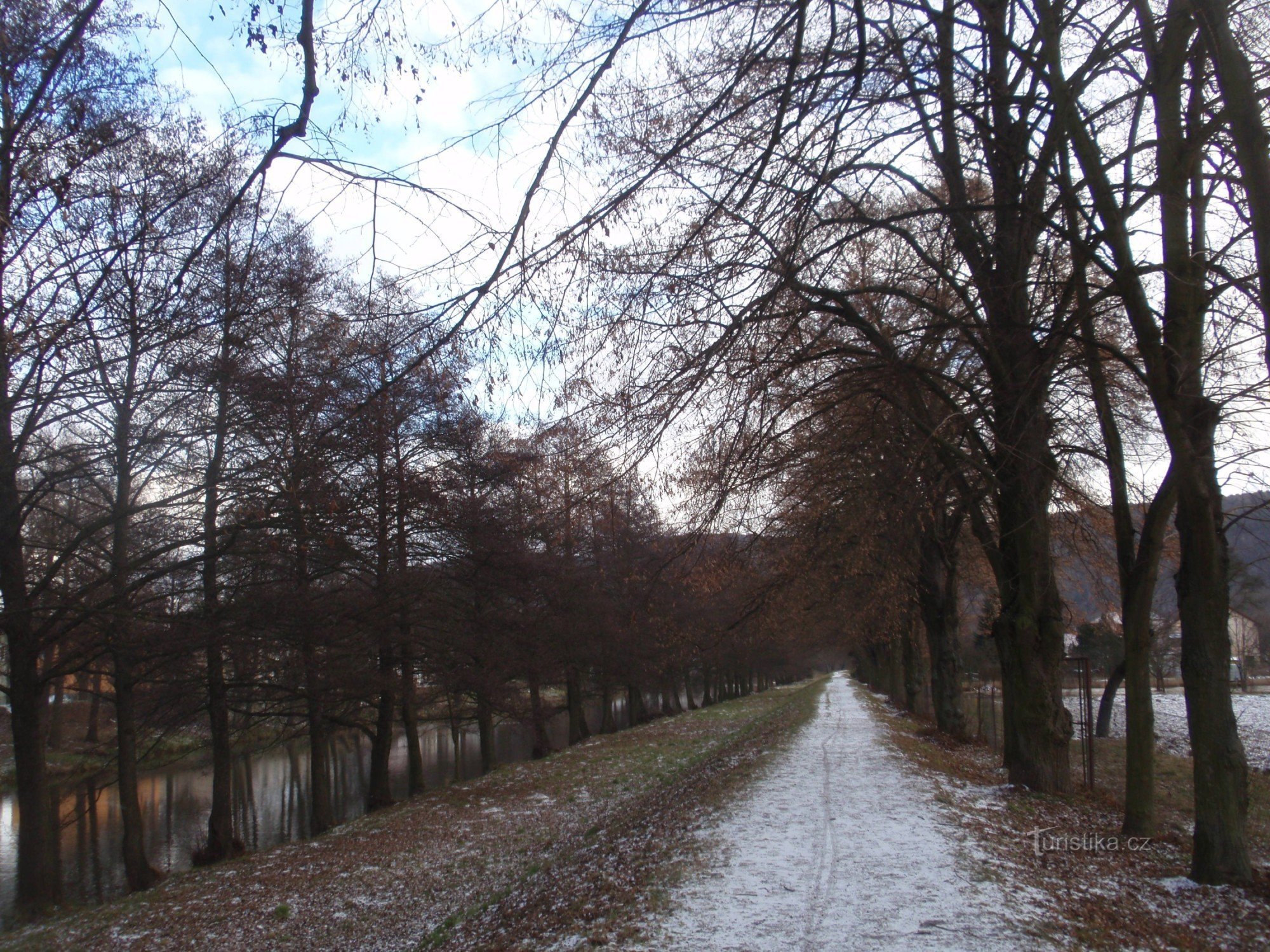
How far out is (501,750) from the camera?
111ft

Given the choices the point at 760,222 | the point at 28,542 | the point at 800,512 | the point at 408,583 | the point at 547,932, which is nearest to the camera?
the point at 547,932

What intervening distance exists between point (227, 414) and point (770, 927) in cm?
928

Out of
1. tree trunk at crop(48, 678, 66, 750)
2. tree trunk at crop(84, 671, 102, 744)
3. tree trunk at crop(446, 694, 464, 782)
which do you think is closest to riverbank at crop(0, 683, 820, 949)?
tree trunk at crop(84, 671, 102, 744)

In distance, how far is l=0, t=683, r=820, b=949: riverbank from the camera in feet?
23.1

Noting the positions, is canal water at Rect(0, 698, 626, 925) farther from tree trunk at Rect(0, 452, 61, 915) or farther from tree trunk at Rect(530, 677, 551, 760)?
tree trunk at Rect(530, 677, 551, 760)

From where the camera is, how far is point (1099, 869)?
6750mm

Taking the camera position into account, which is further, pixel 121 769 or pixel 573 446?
pixel 121 769

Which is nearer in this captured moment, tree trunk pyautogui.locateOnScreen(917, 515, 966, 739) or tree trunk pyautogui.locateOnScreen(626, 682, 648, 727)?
tree trunk pyautogui.locateOnScreen(917, 515, 966, 739)

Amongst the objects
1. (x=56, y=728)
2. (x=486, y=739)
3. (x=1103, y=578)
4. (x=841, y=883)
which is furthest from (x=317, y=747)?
(x=56, y=728)

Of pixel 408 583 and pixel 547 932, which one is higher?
pixel 408 583

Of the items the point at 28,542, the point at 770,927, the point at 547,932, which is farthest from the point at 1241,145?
the point at 28,542

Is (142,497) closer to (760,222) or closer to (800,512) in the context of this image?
(800,512)

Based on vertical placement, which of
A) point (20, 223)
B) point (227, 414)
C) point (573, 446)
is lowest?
point (573, 446)

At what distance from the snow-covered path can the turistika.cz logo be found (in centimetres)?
69
